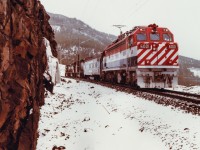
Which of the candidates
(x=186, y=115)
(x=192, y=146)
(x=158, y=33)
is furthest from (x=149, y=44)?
(x=192, y=146)

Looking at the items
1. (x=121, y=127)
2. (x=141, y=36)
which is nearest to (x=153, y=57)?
(x=141, y=36)

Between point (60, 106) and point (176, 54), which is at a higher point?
point (176, 54)

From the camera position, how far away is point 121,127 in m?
11.0

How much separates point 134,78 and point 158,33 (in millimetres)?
3282

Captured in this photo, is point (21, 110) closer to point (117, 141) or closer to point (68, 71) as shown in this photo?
point (117, 141)

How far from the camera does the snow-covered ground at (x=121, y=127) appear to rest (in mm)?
8766

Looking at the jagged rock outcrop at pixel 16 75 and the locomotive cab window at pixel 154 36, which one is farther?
the locomotive cab window at pixel 154 36

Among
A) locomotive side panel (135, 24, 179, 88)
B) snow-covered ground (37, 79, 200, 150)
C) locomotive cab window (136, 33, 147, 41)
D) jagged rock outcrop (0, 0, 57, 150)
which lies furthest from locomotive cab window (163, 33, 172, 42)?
jagged rock outcrop (0, 0, 57, 150)

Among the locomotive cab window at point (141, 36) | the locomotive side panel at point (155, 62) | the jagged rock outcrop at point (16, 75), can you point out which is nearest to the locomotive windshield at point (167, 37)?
the locomotive side panel at point (155, 62)

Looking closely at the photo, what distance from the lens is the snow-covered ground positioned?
877cm

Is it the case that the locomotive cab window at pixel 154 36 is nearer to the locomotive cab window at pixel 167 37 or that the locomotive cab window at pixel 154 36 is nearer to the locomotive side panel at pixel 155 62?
the locomotive side panel at pixel 155 62

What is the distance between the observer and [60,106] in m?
16.8

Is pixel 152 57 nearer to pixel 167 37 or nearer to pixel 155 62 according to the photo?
pixel 155 62

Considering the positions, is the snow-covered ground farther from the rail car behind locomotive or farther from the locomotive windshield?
the locomotive windshield
